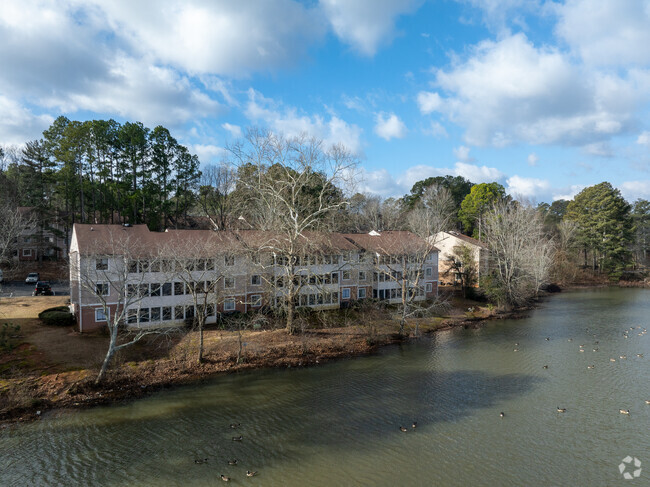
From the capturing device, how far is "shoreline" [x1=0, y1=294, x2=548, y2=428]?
66.6ft

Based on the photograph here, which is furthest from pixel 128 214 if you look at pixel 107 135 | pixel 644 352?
pixel 644 352

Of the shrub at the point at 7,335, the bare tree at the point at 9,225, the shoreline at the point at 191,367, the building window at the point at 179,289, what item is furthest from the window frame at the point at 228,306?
the bare tree at the point at 9,225

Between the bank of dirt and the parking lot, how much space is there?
4075mm

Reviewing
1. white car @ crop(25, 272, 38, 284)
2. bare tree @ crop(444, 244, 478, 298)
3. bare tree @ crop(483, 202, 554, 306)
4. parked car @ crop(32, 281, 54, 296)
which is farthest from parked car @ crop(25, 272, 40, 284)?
bare tree @ crop(483, 202, 554, 306)

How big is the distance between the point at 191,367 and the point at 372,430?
12.9m

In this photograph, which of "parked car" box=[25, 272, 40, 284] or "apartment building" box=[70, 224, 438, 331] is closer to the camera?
"apartment building" box=[70, 224, 438, 331]

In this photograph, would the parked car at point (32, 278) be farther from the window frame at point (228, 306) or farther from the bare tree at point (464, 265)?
the bare tree at point (464, 265)

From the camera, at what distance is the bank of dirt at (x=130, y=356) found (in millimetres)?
20688

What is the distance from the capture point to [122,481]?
47.5 ft

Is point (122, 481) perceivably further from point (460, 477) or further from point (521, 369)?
point (521, 369)

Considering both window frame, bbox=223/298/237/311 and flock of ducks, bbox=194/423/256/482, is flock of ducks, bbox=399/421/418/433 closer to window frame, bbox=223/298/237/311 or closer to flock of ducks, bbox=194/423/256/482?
flock of ducks, bbox=194/423/256/482

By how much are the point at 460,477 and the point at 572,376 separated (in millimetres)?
14599

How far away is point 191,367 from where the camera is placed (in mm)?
24688

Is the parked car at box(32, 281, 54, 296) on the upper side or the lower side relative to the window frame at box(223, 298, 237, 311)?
upper
